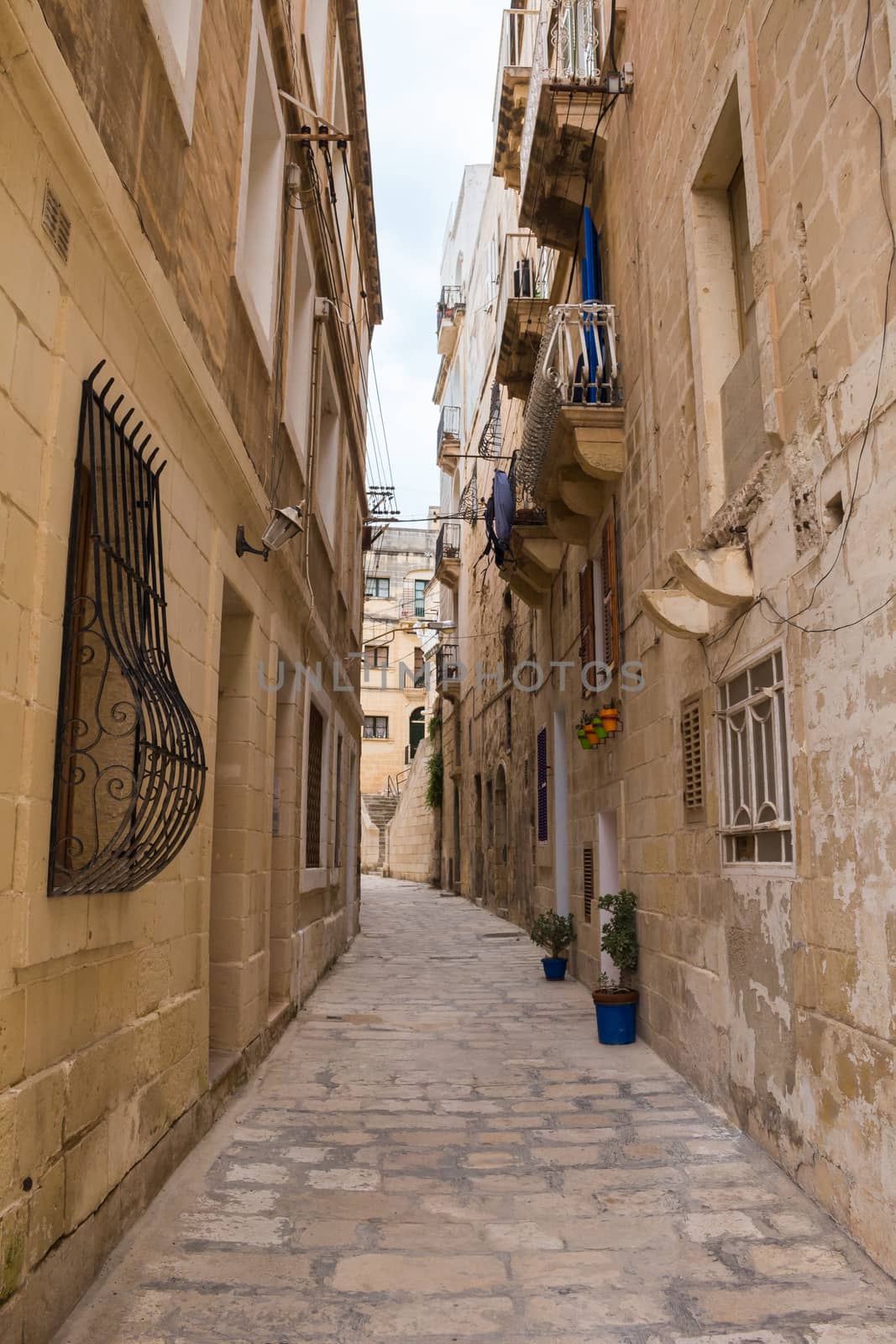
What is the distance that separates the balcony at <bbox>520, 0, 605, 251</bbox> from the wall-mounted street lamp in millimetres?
5193

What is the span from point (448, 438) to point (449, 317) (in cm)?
349

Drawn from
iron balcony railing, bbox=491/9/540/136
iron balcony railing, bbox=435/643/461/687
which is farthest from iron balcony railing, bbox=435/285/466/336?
iron balcony railing, bbox=491/9/540/136

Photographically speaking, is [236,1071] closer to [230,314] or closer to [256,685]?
[256,685]

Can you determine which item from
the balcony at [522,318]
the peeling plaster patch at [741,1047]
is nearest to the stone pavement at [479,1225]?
the peeling plaster patch at [741,1047]

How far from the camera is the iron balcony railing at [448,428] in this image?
27.8 meters

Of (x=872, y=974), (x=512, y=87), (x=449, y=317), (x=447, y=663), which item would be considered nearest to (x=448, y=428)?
(x=449, y=317)

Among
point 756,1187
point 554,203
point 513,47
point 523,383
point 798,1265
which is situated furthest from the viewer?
point 513,47

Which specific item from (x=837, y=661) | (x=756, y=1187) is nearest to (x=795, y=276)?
(x=837, y=661)

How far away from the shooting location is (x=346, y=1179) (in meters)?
4.50

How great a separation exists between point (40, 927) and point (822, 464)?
3475 mm

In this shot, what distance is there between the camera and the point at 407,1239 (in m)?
3.82

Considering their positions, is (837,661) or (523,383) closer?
(837,661)

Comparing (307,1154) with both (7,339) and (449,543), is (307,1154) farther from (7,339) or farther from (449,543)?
(449,543)

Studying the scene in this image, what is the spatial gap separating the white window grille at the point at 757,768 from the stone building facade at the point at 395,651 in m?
32.5
